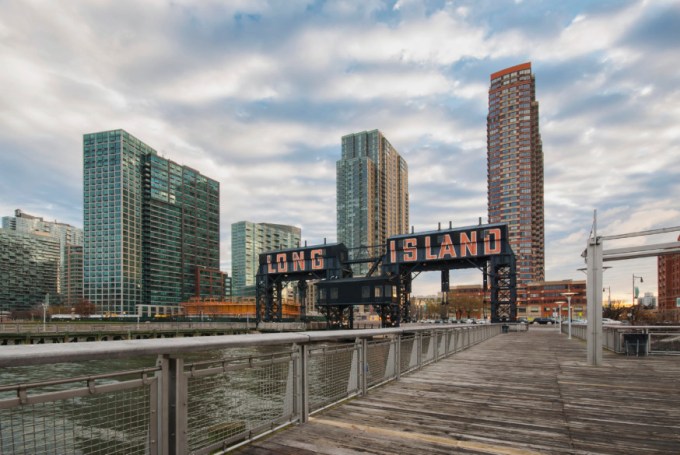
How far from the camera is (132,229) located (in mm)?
143125

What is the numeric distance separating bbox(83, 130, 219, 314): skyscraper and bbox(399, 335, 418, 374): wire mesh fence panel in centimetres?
14659

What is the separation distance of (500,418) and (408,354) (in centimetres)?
503

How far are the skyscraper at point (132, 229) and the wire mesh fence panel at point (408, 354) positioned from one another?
5771 inches

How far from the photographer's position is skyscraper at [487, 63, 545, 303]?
155375mm

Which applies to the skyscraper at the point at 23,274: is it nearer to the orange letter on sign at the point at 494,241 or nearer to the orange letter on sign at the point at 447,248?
the orange letter on sign at the point at 447,248

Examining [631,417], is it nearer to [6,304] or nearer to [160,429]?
[160,429]

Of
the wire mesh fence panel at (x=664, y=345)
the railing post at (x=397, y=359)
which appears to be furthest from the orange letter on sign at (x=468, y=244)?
the railing post at (x=397, y=359)

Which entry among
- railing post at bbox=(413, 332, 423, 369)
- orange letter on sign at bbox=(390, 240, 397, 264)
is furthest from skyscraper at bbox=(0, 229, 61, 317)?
railing post at bbox=(413, 332, 423, 369)

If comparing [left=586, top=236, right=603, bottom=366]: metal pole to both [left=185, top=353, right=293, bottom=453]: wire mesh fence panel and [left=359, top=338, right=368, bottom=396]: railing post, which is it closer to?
[left=359, top=338, right=368, bottom=396]: railing post

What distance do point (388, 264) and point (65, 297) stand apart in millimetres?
187025

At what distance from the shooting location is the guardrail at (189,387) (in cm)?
321

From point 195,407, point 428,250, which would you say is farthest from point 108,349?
point 428,250

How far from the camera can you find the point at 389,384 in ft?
30.7

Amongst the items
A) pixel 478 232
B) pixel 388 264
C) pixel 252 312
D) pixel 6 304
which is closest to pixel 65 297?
pixel 6 304
